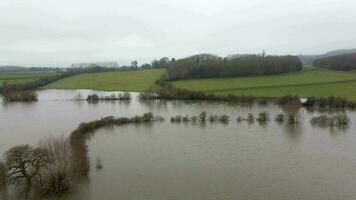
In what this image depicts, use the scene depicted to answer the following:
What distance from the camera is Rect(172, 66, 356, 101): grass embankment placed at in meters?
50.3

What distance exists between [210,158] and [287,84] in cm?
3733

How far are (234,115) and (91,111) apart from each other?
58.9ft

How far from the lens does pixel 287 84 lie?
56094 millimetres

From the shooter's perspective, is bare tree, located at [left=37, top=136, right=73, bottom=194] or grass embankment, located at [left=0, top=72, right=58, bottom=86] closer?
bare tree, located at [left=37, top=136, right=73, bottom=194]

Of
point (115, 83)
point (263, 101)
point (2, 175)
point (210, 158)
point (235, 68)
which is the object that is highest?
point (235, 68)

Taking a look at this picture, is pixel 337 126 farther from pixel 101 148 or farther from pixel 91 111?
pixel 91 111

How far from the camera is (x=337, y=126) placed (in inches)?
1287

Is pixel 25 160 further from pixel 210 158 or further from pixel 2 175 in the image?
pixel 210 158

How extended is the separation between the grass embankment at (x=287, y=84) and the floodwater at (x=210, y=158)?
1128 cm

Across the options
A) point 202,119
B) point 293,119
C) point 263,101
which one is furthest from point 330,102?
point 202,119

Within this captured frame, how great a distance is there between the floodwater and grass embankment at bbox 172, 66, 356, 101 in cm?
1128

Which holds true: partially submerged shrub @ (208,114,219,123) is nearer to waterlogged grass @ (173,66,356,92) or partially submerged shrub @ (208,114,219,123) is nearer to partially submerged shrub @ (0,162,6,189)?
waterlogged grass @ (173,66,356,92)

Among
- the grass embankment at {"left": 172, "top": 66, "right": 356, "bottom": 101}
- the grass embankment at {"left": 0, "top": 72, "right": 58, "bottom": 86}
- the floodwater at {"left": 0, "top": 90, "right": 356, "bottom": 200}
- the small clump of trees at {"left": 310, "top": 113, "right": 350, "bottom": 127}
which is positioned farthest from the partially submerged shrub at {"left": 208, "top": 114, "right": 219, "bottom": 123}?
the grass embankment at {"left": 0, "top": 72, "right": 58, "bottom": 86}

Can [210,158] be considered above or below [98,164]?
below
